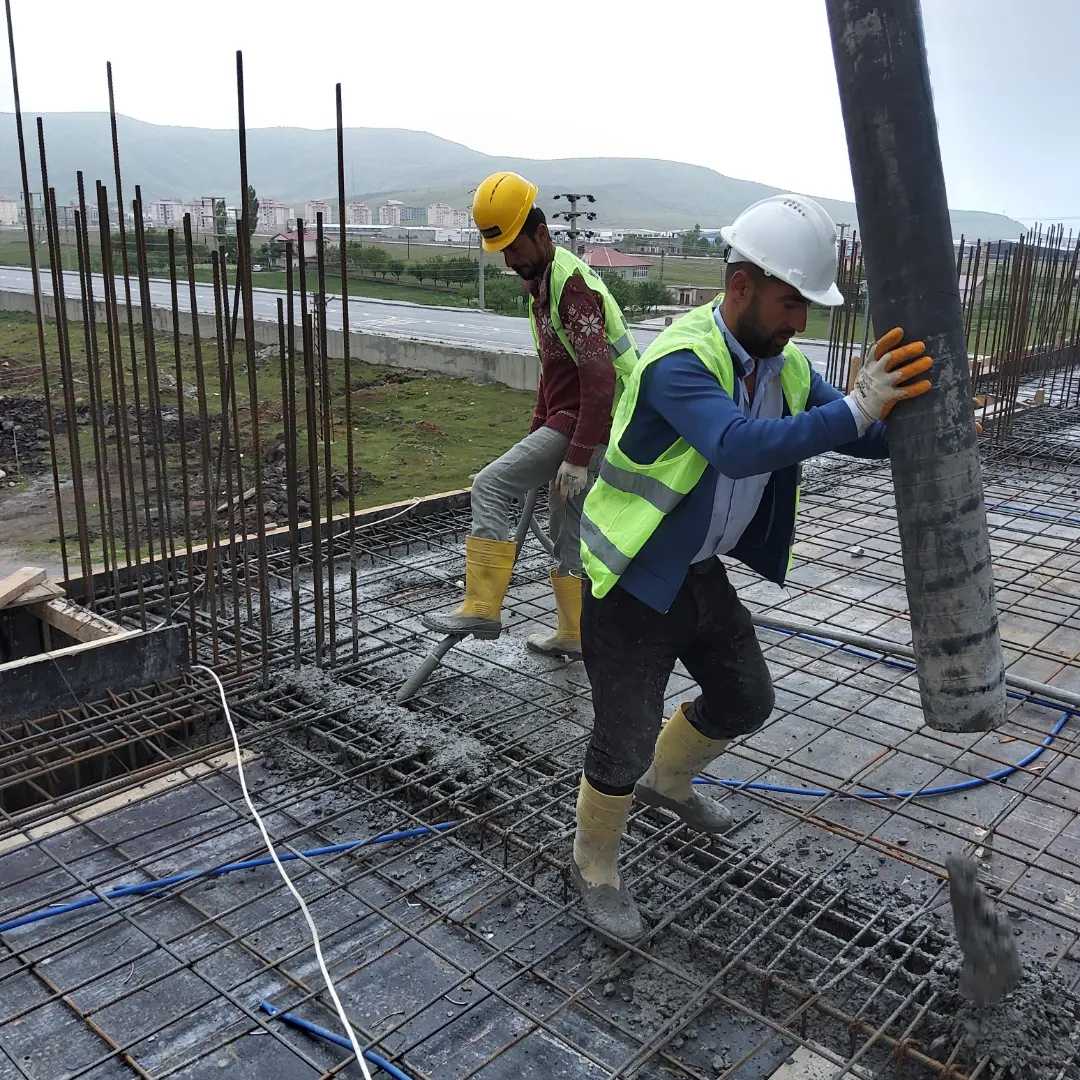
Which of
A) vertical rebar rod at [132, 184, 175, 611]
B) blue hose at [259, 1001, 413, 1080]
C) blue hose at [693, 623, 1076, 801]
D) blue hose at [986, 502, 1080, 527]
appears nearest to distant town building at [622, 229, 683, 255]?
blue hose at [986, 502, 1080, 527]

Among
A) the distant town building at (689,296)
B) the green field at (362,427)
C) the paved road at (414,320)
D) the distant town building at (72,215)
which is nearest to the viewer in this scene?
the distant town building at (72,215)

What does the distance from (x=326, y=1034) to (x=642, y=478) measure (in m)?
1.43

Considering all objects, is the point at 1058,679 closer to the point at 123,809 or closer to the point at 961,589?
the point at 961,589

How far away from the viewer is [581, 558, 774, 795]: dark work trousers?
249cm

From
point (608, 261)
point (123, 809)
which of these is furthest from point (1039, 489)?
point (608, 261)

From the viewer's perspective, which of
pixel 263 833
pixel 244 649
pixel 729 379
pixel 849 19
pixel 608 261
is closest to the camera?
pixel 849 19

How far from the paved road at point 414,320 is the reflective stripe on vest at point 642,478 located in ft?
44.3

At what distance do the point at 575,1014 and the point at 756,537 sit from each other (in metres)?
1.24

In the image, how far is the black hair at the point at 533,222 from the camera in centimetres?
358

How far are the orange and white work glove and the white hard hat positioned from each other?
248 millimetres

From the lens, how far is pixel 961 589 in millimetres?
1988

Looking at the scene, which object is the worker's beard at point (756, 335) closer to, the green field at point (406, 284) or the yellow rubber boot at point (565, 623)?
the yellow rubber boot at point (565, 623)

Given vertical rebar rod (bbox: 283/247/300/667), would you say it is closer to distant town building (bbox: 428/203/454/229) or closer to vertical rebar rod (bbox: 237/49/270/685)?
vertical rebar rod (bbox: 237/49/270/685)

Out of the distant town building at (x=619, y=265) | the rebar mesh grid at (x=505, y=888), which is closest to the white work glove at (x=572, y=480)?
the rebar mesh grid at (x=505, y=888)
